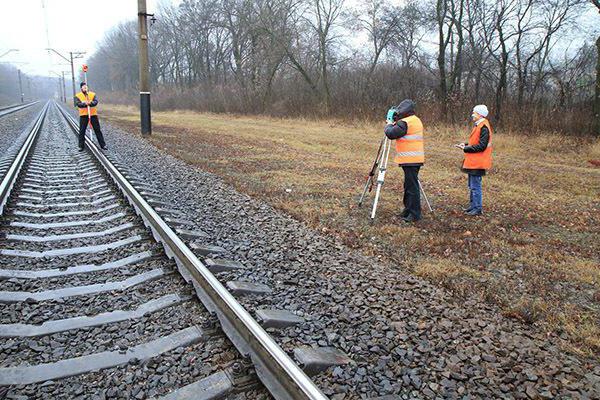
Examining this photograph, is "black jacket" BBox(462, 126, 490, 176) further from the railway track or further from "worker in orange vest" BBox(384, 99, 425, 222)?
the railway track

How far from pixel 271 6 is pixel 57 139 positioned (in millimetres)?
23541

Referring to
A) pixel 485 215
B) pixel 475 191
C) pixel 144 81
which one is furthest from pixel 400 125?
pixel 144 81

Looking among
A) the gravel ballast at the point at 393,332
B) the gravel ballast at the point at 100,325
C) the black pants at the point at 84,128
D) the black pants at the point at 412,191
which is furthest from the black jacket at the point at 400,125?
the black pants at the point at 84,128

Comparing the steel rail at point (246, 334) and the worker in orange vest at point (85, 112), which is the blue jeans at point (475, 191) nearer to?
the steel rail at point (246, 334)

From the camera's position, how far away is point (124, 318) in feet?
11.4

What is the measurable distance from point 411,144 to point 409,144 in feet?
0.10

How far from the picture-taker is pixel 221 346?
3.09 m

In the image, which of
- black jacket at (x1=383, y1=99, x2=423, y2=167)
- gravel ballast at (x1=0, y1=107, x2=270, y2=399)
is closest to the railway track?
gravel ballast at (x1=0, y1=107, x2=270, y2=399)

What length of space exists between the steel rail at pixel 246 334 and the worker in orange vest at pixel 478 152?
200 inches

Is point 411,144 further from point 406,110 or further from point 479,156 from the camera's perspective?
point 479,156

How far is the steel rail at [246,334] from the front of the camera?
2.53m

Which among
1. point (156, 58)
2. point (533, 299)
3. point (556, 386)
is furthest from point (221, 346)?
point (156, 58)

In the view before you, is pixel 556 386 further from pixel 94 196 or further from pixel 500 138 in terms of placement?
pixel 500 138

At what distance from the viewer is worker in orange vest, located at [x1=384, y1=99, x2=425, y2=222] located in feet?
21.6
